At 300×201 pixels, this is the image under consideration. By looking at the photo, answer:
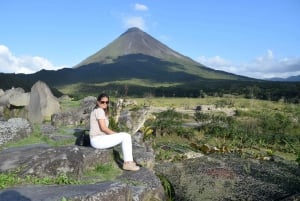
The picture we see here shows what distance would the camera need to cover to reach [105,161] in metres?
8.53

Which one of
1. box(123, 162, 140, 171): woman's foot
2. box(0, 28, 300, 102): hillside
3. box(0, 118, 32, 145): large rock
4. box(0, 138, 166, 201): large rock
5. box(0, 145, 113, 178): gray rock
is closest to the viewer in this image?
box(0, 138, 166, 201): large rock

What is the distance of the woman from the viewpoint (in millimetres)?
8148

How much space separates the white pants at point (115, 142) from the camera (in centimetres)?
812

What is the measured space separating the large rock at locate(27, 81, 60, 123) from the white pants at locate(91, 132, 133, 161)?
628 cm

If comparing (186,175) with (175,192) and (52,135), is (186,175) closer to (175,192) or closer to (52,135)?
(175,192)

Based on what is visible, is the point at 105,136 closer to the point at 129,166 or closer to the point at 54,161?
the point at 129,166

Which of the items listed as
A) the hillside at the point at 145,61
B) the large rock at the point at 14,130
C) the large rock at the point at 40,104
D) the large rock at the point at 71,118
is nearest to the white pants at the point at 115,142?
the large rock at the point at 14,130

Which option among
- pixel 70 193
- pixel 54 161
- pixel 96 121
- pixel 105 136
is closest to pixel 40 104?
pixel 96 121

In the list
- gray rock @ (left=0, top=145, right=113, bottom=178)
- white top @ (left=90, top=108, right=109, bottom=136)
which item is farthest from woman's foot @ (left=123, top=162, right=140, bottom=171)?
white top @ (left=90, top=108, right=109, bottom=136)

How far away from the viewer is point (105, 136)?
324 inches

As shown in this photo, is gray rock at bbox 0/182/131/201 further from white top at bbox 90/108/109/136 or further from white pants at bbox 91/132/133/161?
white top at bbox 90/108/109/136

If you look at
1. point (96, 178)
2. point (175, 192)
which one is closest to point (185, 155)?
point (175, 192)

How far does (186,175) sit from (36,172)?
15.2ft

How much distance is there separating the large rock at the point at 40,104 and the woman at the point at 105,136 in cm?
623
